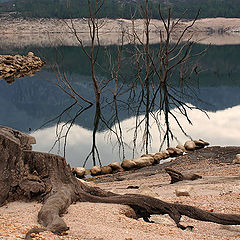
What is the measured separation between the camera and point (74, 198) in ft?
15.5

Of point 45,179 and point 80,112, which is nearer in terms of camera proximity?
point 45,179

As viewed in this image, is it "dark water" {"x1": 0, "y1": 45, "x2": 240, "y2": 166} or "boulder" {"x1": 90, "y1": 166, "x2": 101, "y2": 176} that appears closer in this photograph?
"boulder" {"x1": 90, "y1": 166, "x2": 101, "y2": 176}

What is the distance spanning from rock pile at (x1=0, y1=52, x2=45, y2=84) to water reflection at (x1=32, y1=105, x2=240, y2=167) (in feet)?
49.0

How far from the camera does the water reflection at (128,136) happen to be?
11.4 metres

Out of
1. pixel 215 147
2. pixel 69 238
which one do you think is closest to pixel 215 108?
pixel 215 147

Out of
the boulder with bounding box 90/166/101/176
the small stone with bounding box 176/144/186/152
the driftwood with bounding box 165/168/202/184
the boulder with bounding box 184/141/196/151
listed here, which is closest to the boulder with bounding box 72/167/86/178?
the boulder with bounding box 90/166/101/176

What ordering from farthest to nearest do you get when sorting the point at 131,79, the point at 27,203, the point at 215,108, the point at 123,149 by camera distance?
the point at 131,79, the point at 215,108, the point at 123,149, the point at 27,203

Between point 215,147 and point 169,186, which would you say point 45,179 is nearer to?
point 169,186

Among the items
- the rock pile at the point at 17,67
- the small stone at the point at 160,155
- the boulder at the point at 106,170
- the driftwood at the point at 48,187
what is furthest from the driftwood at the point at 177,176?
the rock pile at the point at 17,67

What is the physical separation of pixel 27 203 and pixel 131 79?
70.3ft

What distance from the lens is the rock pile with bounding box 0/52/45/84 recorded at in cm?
2964

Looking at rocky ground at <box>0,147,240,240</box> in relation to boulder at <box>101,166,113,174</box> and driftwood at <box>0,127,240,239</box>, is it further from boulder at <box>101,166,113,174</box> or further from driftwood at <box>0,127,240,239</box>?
boulder at <box>101,166,113,174</box>

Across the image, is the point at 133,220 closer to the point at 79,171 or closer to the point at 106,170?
the point at 79,171

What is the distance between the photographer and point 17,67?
3183cm
